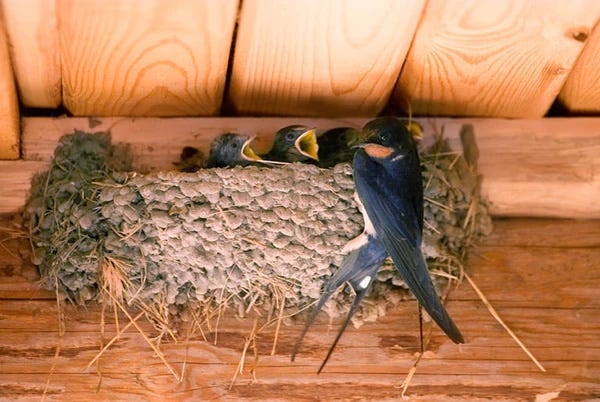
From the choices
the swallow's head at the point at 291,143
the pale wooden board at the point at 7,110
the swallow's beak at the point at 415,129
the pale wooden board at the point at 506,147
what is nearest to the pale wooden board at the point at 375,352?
the pale wooden board at the point at 506,147

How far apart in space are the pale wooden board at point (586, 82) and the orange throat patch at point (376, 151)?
0.60 meters

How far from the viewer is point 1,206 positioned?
106 inches

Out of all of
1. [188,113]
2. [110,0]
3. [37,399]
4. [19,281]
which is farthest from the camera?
[188,113]

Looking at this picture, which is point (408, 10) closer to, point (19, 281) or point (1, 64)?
Result: point (1, 64)

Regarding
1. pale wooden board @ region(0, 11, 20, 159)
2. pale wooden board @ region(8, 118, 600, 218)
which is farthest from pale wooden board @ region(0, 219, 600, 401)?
pale wooden board @ region(0, 11, 20, 159)

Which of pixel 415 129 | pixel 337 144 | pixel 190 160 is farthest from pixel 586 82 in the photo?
pixel 190 160

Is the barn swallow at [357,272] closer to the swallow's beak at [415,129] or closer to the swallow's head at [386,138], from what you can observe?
the swallow's head at [386,138]

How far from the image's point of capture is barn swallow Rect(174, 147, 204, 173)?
2.79m

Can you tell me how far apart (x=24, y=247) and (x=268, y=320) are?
743 millimetres

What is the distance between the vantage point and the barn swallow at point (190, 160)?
9.14 ft

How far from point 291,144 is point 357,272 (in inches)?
17.8

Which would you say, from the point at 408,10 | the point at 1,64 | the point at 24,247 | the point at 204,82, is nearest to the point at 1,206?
the point at 24,247

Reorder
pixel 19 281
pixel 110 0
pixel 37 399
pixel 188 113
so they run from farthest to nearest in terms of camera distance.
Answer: pixel 188 113, pixel 19 281, pixel 37 399, pixel 110 0

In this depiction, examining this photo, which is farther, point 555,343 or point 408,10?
point 555,343
